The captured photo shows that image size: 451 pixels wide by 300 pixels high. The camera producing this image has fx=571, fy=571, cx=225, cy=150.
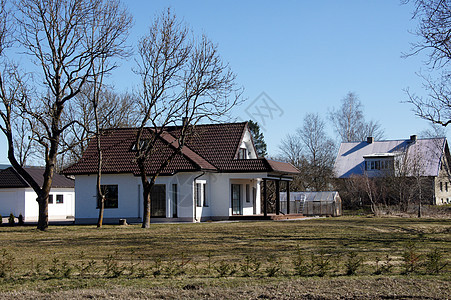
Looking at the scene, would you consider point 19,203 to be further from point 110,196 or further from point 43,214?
point 43,214

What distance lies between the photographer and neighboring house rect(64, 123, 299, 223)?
112 feet

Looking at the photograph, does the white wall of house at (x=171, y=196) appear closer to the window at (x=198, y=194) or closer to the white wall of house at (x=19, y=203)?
the window at (x=198, y=194)

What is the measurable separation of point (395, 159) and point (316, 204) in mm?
17187

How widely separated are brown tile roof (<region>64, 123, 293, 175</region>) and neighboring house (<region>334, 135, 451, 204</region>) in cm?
2213

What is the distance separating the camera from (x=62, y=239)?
21250 mm

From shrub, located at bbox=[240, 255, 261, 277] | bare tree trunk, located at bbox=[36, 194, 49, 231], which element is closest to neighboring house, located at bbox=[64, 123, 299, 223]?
bare tree trunk, located at bbox=[36, 194, 49, 231]

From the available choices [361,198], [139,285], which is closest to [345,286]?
[139,285]

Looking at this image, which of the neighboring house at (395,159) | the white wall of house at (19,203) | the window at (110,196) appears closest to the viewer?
the window at (110,196)

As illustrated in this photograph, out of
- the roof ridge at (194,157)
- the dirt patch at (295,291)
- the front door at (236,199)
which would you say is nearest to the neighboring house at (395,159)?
the front door at (236,199)

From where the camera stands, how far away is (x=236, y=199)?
38.0 m

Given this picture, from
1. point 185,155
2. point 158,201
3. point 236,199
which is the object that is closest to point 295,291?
point 185,155

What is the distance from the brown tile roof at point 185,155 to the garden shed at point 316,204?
4.97 m

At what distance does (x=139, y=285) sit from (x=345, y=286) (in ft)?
11.5

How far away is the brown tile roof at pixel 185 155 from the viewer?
34938mm
